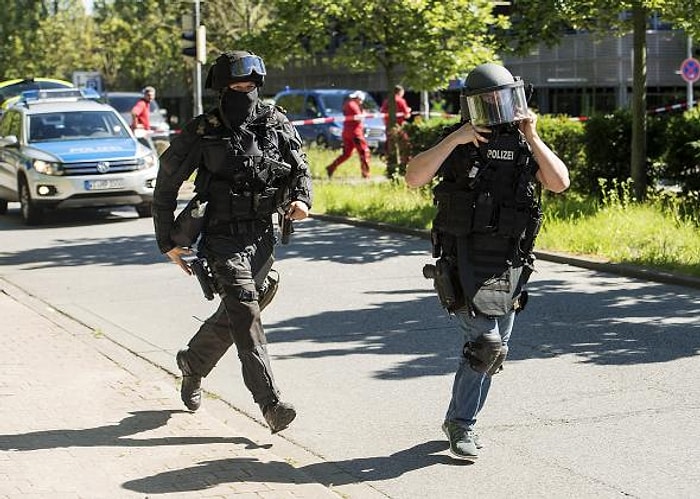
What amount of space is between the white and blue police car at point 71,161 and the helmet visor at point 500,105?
12.8 m

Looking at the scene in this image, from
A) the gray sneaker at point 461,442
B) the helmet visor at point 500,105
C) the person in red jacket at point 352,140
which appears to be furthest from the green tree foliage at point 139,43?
the helmet visor at point 500,105

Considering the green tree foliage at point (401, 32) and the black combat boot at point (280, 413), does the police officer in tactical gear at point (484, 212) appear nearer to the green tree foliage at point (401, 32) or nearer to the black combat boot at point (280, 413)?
the black combat boot at point (280, 413)

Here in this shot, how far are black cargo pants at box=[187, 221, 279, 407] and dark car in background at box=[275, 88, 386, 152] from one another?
25.7m

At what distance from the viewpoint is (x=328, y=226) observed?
17344mm

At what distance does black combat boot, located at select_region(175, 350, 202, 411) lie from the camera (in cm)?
687

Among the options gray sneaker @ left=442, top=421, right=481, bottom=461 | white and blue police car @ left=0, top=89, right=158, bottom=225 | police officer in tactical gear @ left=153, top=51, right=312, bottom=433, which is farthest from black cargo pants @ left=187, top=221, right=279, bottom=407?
white and blue police car @ left=0, top=89, right=158, bottom=225

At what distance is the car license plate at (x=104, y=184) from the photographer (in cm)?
1792

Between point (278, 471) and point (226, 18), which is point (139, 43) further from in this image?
point (278, 471)

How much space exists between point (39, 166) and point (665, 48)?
26582 mm

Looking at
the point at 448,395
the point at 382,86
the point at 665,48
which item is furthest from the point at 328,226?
the point at 382,86

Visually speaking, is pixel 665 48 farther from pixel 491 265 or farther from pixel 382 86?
pixel 491 265

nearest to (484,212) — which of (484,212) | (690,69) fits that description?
(484,212)

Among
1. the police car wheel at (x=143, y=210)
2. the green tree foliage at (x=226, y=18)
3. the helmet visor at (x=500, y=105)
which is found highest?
the green tree foliage at (x=226, y=18)

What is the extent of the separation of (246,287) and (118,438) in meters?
1.02
